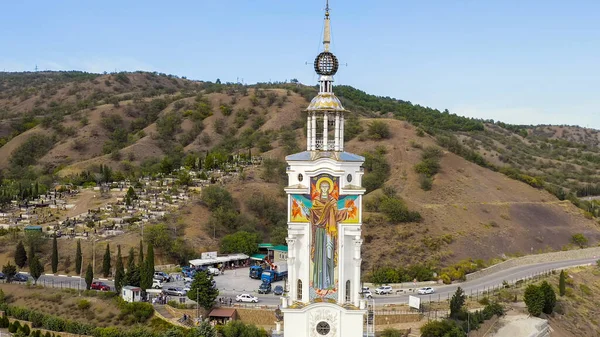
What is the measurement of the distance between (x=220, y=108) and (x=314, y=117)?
290 feet

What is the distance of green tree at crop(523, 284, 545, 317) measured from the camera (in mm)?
42963

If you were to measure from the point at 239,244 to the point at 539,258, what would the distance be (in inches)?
1186

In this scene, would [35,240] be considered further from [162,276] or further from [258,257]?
[258,257]

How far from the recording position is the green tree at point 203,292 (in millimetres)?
38781

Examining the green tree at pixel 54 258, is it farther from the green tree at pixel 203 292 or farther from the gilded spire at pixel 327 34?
the gilded spire at pixel 327 34

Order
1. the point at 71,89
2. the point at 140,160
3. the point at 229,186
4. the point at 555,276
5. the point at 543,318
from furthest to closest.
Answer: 1. the point at 71,89
2. the point at 140,160
3. the point at 229,186
4. the point at 555,276
5. the point at 543,318

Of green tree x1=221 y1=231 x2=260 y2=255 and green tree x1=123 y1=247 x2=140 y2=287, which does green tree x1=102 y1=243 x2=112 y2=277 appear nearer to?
green tree x1=123 y1=247 x2=140 y2=287

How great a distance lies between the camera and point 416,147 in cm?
8025

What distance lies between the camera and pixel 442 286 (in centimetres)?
5059

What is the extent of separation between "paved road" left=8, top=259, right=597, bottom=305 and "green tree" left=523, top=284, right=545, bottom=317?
18.5 feet

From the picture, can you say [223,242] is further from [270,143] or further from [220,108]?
[220,108]

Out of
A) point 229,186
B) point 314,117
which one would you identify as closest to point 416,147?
point 229,186

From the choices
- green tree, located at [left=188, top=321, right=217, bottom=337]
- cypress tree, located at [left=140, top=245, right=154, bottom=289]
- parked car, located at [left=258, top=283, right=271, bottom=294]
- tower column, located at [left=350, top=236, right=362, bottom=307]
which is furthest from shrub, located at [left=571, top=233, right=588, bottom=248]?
tower column, located at [left=350, top=236, right=362, bottom=307]

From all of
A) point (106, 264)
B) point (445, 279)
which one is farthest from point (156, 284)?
point (445, 279)
